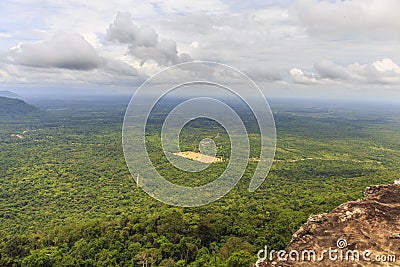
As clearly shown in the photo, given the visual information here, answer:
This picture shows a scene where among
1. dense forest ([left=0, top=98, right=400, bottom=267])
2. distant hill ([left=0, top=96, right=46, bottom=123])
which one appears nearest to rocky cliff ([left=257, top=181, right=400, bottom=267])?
dense forest ([left=0, top=98, right=400, bottom=267])

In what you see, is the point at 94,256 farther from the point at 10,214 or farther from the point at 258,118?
the point at 10,214

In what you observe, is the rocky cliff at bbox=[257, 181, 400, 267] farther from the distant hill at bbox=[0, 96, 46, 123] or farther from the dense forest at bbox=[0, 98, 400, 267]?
the distant hill at bbox=[0, 96, 46, 123]

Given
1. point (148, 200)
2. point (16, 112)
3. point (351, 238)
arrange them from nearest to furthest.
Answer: point (351, 238) < point (148, 200) < point (16, 112)

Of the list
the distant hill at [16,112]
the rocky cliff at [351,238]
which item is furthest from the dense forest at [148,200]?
the distant hill at [16,112]

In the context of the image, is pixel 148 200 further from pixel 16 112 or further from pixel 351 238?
pixel 16 112

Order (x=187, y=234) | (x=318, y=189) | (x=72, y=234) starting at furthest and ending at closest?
(x=318, y=189), (x=72, y=234), (x=187, y=234)

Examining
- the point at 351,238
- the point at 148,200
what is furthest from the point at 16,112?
the point at 351,238

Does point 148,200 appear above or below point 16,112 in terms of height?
below

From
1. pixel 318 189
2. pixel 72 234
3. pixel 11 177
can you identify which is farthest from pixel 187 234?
pixel 11 177
